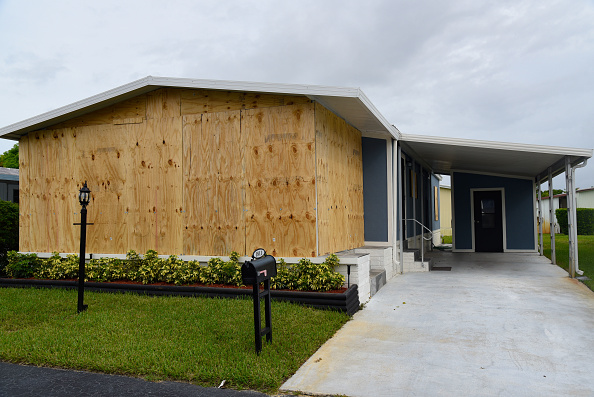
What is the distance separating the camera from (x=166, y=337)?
4457 millimetres

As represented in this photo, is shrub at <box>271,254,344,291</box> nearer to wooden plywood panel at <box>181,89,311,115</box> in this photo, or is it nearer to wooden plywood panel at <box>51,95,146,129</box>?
wooden plywood panel at <box>181,89,311,115</box>

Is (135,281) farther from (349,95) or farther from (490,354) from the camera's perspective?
(490,354)

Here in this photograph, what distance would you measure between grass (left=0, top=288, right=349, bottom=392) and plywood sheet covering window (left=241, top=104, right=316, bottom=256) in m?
1.00

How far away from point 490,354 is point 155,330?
3.30 metres

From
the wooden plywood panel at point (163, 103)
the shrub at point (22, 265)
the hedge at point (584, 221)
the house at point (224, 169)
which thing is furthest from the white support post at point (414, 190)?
the hedge at point (584, 221)

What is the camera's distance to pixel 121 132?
24.5 ft

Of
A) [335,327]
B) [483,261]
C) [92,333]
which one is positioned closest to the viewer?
[92,333]

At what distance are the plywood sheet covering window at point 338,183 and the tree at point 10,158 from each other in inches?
1262

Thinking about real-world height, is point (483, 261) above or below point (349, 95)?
below

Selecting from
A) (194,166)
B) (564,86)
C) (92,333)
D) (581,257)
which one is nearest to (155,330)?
(92,333)

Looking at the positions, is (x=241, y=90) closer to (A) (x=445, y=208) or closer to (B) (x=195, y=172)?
(B) (x=195, y=172)

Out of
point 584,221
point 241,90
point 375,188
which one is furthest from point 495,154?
point 584,221

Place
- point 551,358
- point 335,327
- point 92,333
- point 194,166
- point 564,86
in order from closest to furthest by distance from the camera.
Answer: point 551,358 → point 92,333 → point 335,327 → point 194,166 → point 564,86

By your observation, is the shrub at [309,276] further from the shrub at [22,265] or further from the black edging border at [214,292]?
the shrub at [22,265]
